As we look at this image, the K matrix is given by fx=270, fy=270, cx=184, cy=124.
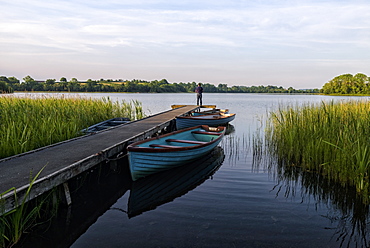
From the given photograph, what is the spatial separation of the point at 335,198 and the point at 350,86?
6840 centimetres

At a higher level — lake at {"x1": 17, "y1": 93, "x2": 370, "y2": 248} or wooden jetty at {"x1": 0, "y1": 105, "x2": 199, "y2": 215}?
wooden jetty at {"x1": 0, "y1": 105, "x2": 199, "y2": 215}

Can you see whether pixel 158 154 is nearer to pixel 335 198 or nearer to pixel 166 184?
pixel 166 184

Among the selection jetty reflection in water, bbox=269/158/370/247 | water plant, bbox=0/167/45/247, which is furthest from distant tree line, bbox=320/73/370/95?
water plant, bbox=0/167/45/247

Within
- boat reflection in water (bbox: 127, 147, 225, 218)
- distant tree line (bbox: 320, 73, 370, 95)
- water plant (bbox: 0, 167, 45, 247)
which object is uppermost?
distant tree line (bbox: 320, 73, 370, 95)

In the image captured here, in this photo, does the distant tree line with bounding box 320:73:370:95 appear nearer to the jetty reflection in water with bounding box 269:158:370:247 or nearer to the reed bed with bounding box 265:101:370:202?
the reed bed with bounding box 265:101:370:202

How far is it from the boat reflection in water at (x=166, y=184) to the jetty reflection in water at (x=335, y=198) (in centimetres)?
185

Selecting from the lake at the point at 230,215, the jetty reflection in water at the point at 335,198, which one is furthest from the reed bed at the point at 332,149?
the lake at the point at 230,215

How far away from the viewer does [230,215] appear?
15.1 ft

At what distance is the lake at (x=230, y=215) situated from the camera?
151 inches

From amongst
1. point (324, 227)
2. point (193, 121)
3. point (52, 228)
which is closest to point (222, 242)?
point (324, 227)

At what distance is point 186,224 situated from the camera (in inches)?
169

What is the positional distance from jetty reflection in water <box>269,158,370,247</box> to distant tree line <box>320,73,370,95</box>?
58.6 metres

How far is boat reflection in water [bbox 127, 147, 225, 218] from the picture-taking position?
527 centimetres

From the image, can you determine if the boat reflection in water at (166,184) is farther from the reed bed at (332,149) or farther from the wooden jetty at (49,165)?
the reed bed at (332,149)
